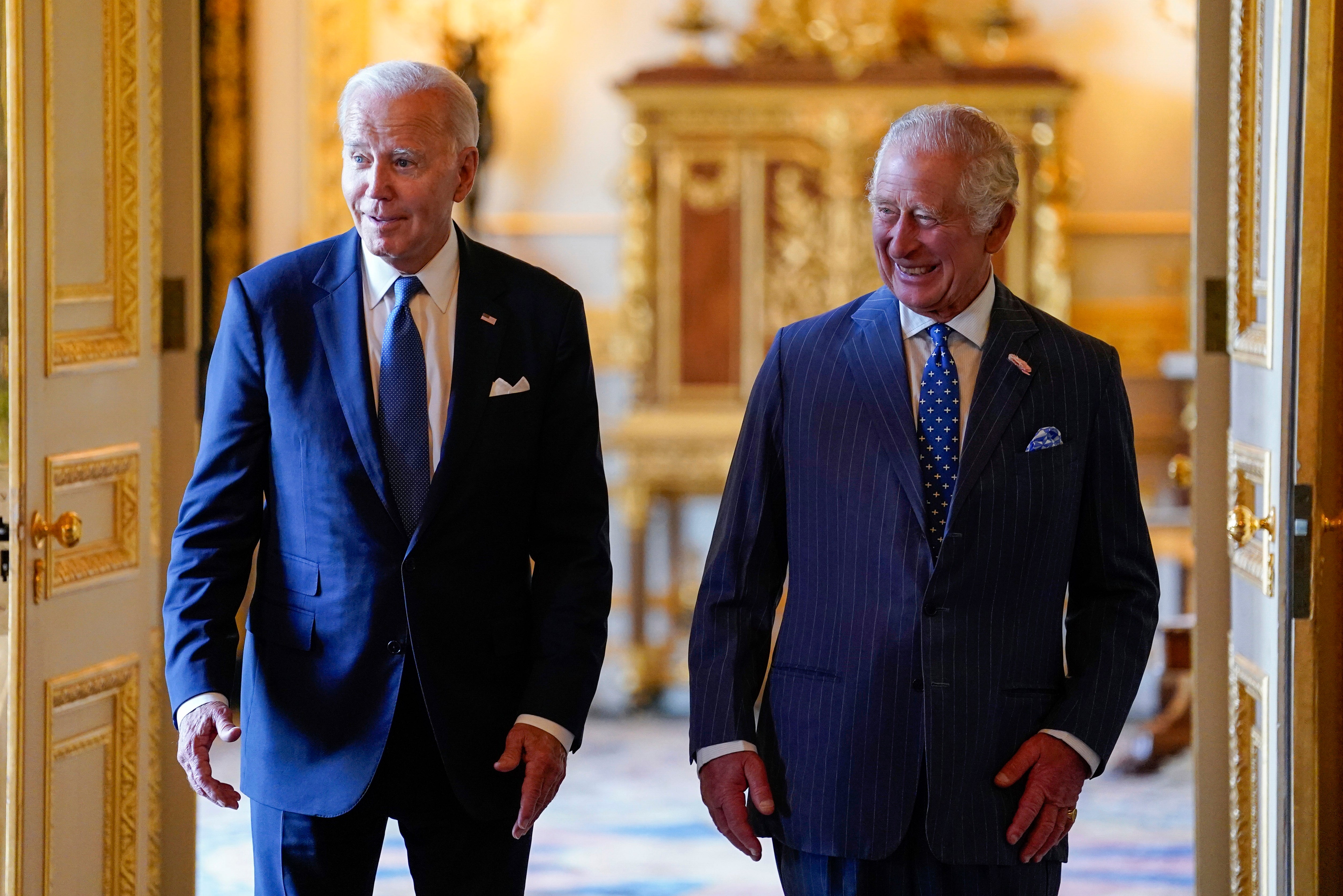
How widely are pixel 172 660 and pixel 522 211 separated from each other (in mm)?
4724

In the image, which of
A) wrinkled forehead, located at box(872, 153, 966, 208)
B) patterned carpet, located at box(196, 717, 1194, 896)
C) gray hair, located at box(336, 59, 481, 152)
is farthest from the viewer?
patterned carpet, located at box(196, 717, 1194, 896)

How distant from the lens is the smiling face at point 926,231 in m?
1.81

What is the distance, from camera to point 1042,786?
1833 millimetres

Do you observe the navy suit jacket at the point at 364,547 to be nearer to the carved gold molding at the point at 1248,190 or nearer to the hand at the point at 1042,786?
the hand at the point at 1042,786

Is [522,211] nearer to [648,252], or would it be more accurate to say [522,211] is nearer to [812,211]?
[648,252]

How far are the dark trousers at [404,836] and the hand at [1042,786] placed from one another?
0.64 metres

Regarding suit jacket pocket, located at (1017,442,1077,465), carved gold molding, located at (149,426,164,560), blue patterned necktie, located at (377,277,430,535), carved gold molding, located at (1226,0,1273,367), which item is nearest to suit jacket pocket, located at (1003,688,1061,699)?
Answer: suit jacket pocket, located at (1017,442,1077,465)

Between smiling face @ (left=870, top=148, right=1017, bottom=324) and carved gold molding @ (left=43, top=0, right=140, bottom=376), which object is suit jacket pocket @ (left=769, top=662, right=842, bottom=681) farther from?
carved gold molding @ (left=43, top=0, right=140, bottom=376)

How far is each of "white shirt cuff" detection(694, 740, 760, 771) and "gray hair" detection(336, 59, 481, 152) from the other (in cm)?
79

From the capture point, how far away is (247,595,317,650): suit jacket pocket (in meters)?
1.96

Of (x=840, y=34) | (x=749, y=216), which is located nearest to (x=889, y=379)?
(x=749, y=216)

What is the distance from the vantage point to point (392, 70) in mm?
1915

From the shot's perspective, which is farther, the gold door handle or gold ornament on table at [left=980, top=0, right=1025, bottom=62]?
gold ornament on table at [left=980, top=0, right=1025, bottom=62]

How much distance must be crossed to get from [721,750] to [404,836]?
1.46ft
